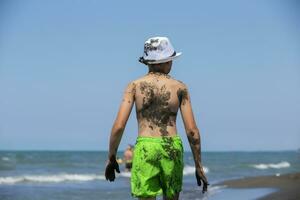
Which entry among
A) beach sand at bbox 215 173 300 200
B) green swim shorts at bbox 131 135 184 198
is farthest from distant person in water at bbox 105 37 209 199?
beach sand at bbox 215 173 300 200

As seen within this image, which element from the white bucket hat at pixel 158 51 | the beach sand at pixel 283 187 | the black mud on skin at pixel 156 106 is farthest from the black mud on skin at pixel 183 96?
the beach sand at pixel 283 187

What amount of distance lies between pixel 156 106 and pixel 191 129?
1.03 ft

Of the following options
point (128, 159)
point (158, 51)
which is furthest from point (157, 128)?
point (128, 159)

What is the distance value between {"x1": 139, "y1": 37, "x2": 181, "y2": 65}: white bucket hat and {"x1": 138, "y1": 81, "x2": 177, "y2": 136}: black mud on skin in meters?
0.20

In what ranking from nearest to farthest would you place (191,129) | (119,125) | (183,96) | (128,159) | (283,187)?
(119,125) → (191,129) → (183,96) → (283,187) → (128,159)

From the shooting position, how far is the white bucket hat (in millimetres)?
5152

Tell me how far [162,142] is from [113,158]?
38cm

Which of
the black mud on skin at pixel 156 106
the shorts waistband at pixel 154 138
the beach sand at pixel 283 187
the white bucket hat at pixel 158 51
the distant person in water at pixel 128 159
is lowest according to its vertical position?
the distant person in water at pixel 128 159

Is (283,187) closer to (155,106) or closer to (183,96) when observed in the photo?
(183,96)

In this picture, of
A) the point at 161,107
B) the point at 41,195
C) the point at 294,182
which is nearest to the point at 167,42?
the point at 161,107

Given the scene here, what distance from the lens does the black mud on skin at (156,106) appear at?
5.13 m

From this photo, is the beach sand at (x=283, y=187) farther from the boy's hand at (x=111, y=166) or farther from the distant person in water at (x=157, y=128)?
the boy's hand at (x=111, y=166)

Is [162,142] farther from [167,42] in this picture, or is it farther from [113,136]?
[167,42]

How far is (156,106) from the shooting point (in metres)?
5.16
